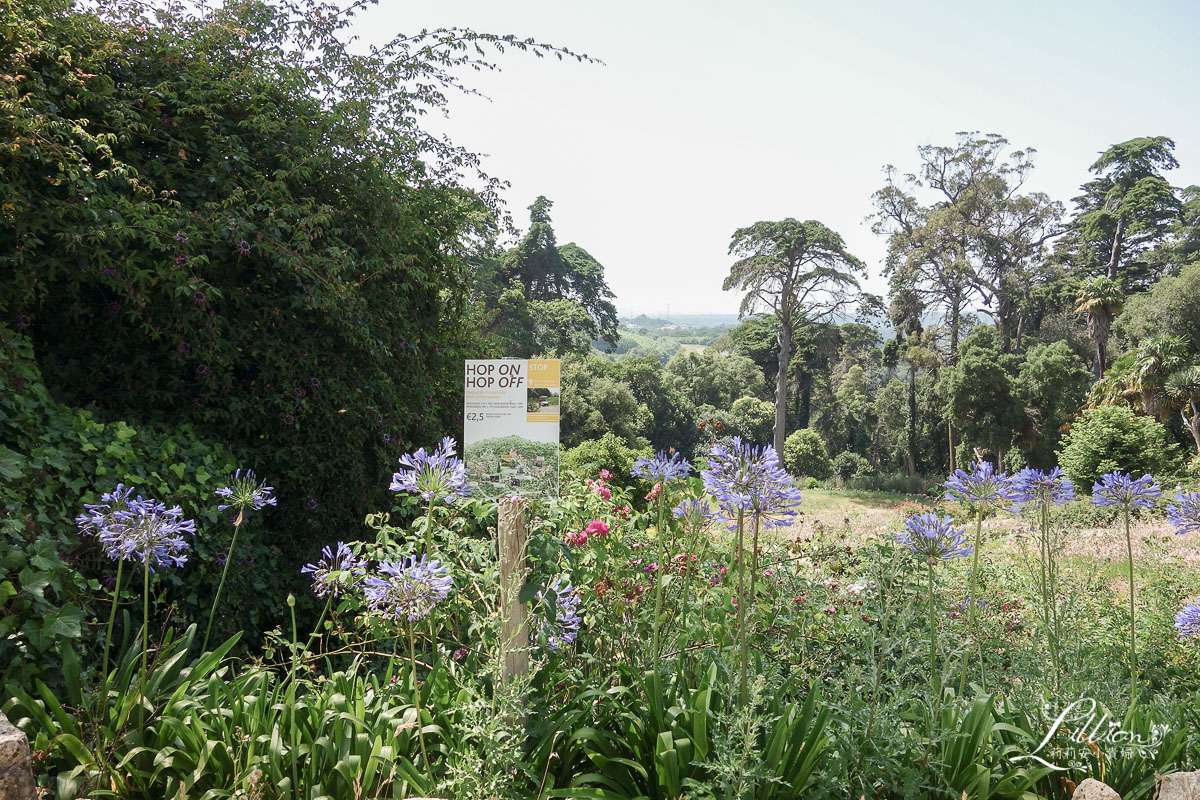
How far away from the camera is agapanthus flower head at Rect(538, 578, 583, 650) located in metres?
2.17

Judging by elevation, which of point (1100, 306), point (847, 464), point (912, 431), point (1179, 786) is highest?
point (1100, 306)

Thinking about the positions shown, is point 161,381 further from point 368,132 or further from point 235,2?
point 235,2

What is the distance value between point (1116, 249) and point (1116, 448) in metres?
16.3

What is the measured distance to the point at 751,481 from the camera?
6.31 ft

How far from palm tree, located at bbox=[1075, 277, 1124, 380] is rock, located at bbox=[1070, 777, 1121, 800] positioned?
78.4 ft

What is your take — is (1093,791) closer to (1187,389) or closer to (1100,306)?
(1187,389)

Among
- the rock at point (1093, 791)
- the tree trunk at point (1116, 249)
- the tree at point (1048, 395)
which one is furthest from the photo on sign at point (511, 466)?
the tree trunk at point (1116, 249)

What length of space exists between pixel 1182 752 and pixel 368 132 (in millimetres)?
5093

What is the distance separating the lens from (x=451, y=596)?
254cm

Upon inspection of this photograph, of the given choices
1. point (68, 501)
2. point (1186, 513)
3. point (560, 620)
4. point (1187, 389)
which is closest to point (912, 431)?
point (1187, 389)

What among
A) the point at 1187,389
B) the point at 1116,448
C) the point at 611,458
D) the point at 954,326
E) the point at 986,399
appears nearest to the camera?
the point at 611,458

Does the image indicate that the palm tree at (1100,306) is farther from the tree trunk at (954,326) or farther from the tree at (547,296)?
the tree at (547,296)

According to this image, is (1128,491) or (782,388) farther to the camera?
(782,388)

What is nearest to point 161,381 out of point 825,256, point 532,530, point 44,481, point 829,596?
point 44,481
